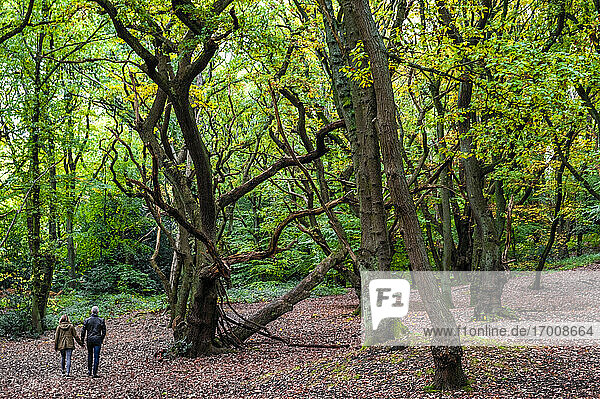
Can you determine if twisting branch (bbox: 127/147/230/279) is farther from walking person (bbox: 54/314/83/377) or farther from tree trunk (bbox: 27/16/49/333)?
tree trunk (bbox: 27/16/49/333)

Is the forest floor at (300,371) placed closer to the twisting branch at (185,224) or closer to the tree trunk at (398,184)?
the tree trunk at (398,184)

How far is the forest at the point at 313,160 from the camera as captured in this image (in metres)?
6.30

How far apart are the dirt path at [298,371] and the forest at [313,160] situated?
2.2 inches

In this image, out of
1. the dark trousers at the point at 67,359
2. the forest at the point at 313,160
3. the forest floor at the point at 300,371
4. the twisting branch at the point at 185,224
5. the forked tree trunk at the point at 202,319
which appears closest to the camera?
the forest floor at the point at 300,371

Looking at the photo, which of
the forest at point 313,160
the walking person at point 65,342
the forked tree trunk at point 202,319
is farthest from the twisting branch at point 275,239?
the walking person at point 65,342

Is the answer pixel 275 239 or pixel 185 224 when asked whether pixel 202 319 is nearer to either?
pixel 185 224

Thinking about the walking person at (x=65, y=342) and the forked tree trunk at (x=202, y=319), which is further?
the walking person at (x=65, y=342)

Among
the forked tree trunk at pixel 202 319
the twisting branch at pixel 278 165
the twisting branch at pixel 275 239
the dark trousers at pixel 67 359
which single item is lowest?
the dark trousers at pixel 67 359

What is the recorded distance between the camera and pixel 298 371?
762cm

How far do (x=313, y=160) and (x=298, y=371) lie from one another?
423 centimetres

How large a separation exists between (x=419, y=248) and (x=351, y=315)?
28.9 feet

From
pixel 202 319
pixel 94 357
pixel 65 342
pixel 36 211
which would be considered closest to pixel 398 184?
pixel 202 319

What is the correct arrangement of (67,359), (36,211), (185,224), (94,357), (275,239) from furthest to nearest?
(36,211) < (67,359) < (94,357) < (275,239) < (185,224)

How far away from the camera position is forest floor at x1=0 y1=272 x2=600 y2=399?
555 cm
